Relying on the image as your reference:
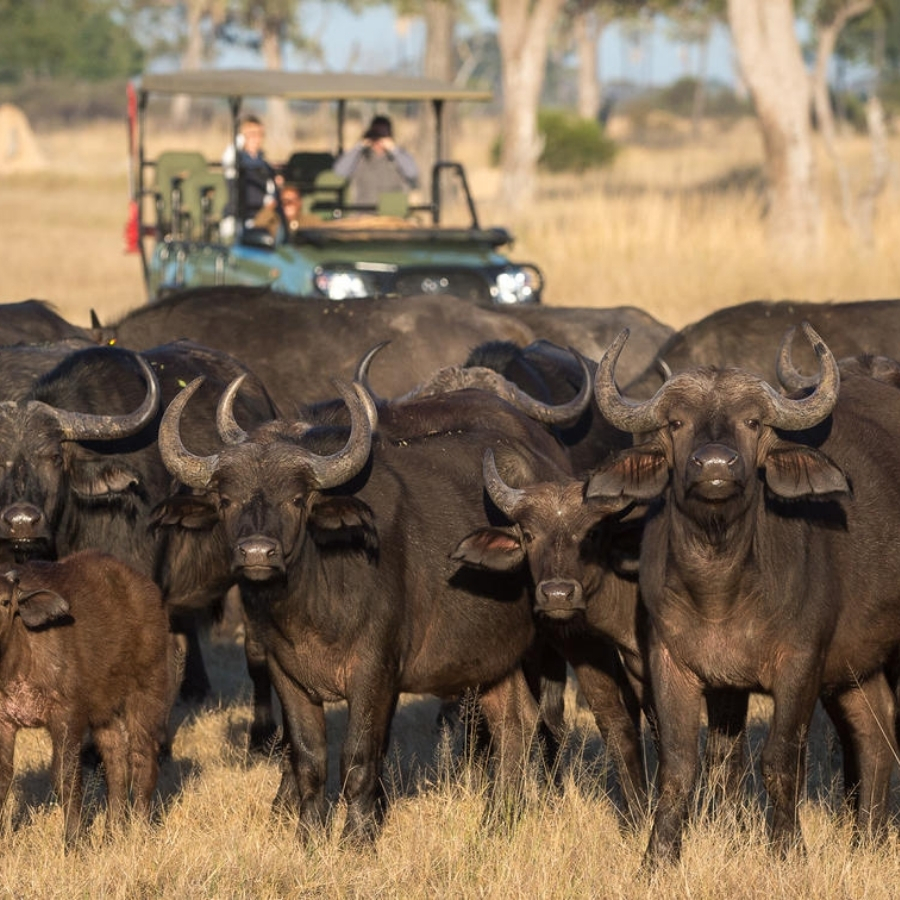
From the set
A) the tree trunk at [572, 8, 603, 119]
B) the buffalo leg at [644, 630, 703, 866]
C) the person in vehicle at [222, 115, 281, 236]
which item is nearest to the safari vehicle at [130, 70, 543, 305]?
the person in vehicle at [222, 115, 281, 236]

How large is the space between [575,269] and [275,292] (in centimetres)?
1112

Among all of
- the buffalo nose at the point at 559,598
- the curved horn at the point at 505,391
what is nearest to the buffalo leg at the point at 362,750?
the buffalo nose at the point at 559,598

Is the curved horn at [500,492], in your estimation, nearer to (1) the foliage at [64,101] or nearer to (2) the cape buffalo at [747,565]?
(2) the cape buffalo at [747,565]

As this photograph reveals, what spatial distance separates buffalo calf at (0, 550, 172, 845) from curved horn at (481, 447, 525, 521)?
1327mm

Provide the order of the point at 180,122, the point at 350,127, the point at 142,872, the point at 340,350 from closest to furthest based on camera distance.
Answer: the point at 142,872, the point at 340,350, the point at 350,127, the point at 180,122

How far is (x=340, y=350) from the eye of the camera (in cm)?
1170

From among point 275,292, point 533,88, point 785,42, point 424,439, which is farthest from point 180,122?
point 424,439

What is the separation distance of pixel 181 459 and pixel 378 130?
10.4 metres

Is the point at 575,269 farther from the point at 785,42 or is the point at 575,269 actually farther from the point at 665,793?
the point at 665,793

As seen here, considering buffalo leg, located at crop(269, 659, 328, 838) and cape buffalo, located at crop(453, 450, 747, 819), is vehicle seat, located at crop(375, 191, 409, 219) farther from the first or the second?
buffalo leg, located at crop(269, 659, 328, 838)

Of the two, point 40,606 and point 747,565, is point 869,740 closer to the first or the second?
point 747,565

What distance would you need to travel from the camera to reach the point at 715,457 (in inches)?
244

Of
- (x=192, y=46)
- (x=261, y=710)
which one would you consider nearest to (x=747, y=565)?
(x=261, y=710)

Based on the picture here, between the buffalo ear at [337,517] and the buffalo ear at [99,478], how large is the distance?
1.41m
